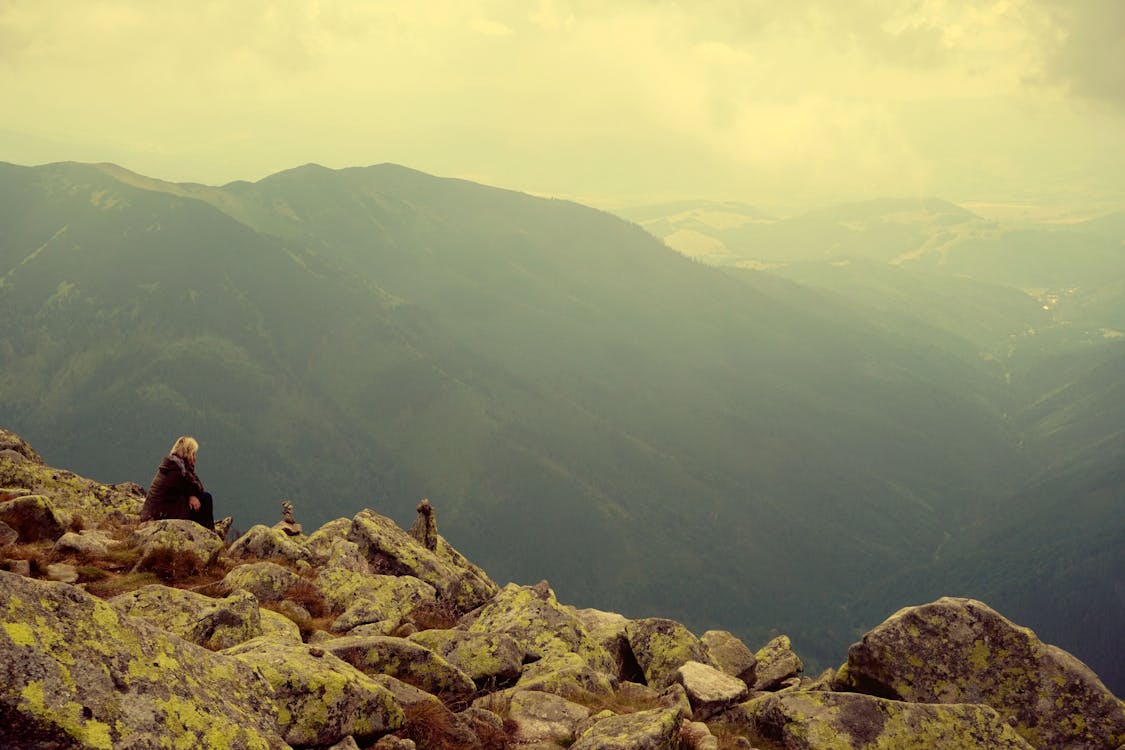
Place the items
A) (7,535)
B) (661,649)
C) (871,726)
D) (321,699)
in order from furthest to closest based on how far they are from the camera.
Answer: (661,649)
(7,535)
(871,726)
(321,699)

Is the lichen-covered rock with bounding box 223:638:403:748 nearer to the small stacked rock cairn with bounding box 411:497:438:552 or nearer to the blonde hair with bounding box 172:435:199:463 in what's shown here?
the blonde hair with bounding box 172:435:199:463

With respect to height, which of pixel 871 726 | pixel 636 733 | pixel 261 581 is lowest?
pixel 261 581

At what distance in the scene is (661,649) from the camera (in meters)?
23.5

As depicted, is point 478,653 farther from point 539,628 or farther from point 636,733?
point 636,733

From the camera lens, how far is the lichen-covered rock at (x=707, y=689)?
18031mm

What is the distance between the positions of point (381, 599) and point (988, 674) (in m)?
17.8

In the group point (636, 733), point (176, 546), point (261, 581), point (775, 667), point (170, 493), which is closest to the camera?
point (636, 733)

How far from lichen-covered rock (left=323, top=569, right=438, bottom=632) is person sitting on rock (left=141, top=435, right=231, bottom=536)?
608 centimetres

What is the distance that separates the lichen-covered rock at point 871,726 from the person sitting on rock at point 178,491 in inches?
816

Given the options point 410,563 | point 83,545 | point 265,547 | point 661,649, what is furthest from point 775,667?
point 83,545

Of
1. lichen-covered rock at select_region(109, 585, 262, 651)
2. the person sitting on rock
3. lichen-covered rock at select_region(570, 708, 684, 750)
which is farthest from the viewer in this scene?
the person sitting on rock

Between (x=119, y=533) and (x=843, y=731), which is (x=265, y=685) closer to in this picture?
(x=843, y=731)

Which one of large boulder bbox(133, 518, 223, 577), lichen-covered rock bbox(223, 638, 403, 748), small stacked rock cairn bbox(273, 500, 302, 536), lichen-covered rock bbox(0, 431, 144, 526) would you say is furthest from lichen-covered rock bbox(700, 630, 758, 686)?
lichen-covered rock bbox(0, 431, 144, 526)

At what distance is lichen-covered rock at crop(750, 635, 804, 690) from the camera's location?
84.2ft
